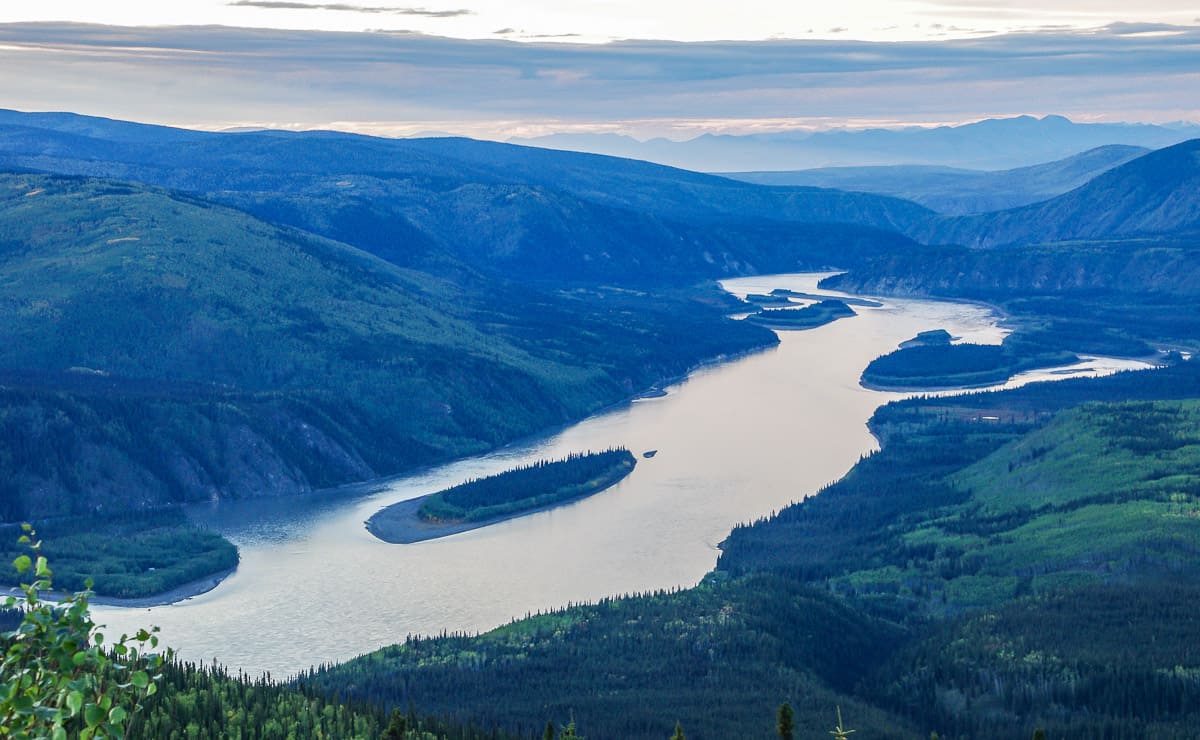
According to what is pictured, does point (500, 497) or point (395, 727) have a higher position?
point (500, 497)

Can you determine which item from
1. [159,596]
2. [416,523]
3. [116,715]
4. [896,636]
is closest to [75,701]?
[116,715]

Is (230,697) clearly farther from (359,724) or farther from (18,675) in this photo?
(18,675)

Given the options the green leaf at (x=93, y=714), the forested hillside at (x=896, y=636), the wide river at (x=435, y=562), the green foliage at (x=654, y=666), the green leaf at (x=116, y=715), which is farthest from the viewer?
the wide river at (x=435, y=562)

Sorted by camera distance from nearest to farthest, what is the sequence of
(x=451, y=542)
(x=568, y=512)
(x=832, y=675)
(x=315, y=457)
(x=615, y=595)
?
1. (x=832, y=675)
2. (x=615, y=595)
3. (x=451, y=542)
4. (x=568, y=512)
5. (x=315, y=457)

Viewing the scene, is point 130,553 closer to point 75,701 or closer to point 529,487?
point 529,487

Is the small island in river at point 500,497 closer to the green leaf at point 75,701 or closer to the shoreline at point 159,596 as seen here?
the shoreline at point 159,596

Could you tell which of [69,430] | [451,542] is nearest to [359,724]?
[451,542]

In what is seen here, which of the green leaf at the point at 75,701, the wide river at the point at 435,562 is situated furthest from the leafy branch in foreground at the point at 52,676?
the wide river at the point at 435,562

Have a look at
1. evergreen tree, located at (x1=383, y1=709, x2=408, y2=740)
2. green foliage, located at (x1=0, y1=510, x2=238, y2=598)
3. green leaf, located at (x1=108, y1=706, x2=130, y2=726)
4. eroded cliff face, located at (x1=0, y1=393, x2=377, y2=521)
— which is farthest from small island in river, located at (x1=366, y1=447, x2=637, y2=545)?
green leaf, located at (x1=108, y1=706, x2=130, y2=726)
